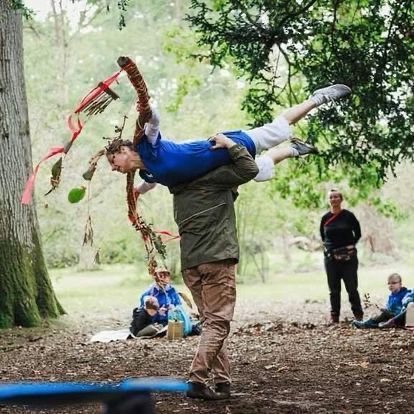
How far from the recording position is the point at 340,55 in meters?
10.1

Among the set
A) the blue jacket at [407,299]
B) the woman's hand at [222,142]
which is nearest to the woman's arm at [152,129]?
the woman's hand at [222,142]

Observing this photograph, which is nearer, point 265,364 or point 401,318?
point 265,364

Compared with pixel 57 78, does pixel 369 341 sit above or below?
below

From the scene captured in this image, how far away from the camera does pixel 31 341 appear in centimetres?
1045

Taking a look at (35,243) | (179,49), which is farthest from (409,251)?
(35,243)

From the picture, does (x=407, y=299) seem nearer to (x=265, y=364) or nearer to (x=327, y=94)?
(x=265, y=364)

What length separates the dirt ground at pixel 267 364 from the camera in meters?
5.18

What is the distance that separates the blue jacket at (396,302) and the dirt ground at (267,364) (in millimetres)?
567

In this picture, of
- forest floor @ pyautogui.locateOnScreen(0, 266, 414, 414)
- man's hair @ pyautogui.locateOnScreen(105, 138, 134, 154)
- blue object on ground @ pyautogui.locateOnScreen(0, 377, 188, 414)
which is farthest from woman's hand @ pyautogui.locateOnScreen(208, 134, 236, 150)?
blue object on ground @ pyautogui.locateOnScreen(0, 377, 188, 414)

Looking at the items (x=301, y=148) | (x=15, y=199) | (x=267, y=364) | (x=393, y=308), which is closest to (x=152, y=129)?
(x=301, y=148)

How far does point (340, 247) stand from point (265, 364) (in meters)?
4.49

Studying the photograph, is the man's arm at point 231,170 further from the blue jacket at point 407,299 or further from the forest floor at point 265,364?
the blue jacket at point 407,299

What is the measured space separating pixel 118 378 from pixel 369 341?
3.01m

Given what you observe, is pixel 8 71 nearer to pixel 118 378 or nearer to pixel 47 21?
pixel 118 378
